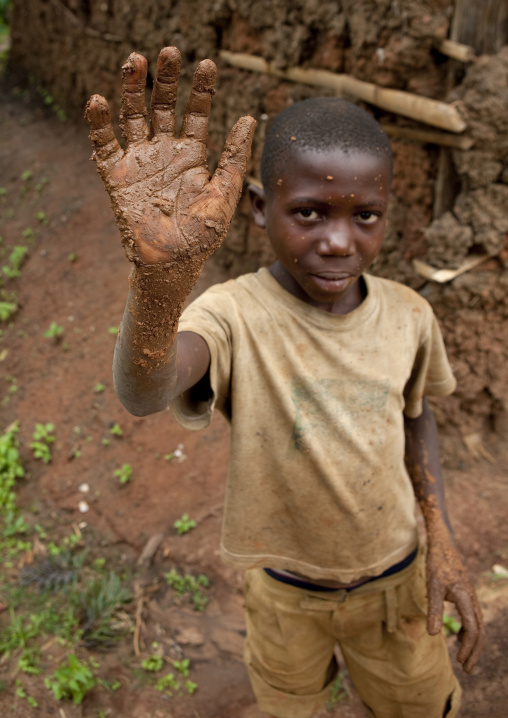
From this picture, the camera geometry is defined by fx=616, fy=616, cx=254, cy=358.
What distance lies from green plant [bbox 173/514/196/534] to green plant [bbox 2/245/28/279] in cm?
278

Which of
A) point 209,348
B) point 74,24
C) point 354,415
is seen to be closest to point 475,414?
point 354,415

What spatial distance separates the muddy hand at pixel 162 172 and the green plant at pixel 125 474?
8.65 ft

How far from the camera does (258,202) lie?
64.1 inches

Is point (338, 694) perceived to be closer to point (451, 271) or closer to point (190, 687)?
point (190, 687)

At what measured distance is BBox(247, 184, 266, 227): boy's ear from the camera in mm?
1604

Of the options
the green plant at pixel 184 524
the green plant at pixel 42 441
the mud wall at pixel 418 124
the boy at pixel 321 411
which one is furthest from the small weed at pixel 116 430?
the boy at pixel 321 411

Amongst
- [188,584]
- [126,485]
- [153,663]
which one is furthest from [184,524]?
[153,663]

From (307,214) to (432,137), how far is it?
1.47 m

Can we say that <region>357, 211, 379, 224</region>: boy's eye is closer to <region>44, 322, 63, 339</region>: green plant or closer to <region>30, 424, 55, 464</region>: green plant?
<region>30, 424, 55, 464</region>: green plant

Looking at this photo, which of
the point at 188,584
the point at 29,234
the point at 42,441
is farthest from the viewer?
the point at 29,234

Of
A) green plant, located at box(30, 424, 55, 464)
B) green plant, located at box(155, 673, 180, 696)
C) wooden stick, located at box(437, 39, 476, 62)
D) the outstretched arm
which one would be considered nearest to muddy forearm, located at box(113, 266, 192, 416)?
the outstretched arm

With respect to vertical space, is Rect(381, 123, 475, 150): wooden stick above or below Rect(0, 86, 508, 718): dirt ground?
above

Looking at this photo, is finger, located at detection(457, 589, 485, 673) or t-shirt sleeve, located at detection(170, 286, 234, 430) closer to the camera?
t-shirt sleeve, located at detection(170, 286, 234, 430)

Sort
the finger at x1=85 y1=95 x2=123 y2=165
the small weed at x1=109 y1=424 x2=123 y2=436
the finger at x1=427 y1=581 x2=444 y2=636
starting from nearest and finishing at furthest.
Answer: the finger at x1=85 y1=95 x2=123 y2=165 → the finger at x1=427 y1=581 x2=444 y2=636 → the small weed at x1=109 y1=424 x2=123 y2=436
